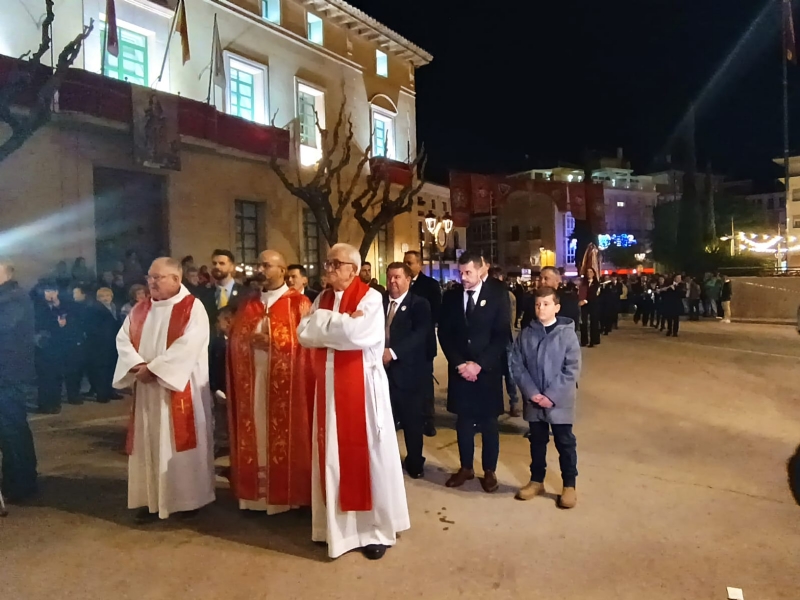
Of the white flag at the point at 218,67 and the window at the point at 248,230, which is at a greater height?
the white flag at the point at 218,67

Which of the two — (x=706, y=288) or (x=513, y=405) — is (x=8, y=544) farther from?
(x=706, y=288)

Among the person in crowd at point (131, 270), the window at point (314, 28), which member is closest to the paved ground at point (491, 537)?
the person in crowd at point (131, 270)

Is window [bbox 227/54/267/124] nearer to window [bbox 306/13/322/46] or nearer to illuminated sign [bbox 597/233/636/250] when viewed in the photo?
window [bbox 306/13/322/46]

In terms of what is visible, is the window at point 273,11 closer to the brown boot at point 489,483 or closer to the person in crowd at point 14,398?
the person in crowd at point 14,398

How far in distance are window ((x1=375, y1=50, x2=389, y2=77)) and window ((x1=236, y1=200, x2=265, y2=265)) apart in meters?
8.86

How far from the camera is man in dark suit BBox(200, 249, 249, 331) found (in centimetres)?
656

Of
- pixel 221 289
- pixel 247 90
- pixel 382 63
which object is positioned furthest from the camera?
pixel 382 63

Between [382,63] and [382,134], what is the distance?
2.70 metres

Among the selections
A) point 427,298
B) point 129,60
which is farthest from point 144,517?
point 129,60

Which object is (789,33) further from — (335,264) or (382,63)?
(335,264)

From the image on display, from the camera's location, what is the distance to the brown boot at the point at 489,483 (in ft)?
18.2

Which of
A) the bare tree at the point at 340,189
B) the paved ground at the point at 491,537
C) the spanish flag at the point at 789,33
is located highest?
the spanish flag at the point at 789,33

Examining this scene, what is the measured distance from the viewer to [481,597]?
3.75 metres

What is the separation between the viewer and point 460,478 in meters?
5.71
